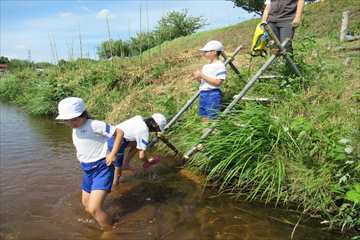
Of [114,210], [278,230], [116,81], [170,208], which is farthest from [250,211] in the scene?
[116,81]

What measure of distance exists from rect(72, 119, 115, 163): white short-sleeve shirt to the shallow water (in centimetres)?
84

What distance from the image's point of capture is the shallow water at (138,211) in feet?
13.2

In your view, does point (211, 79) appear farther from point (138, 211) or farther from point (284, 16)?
point (138, 211)

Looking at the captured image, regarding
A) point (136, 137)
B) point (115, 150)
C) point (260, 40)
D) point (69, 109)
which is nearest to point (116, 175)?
point (136, 137)

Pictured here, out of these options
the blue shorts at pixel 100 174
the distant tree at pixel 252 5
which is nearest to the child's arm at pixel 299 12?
the blue shorts at pixel 100 174

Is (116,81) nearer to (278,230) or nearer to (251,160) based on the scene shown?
(251,160)

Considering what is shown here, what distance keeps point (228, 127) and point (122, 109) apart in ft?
13.6

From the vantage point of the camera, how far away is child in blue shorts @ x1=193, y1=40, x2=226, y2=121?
18.1ft

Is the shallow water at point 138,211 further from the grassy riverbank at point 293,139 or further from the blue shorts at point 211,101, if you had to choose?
the blue shorts at point 211,101

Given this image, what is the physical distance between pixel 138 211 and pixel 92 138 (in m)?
1.18

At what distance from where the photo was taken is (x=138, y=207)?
15.7 ft

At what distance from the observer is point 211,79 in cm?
549

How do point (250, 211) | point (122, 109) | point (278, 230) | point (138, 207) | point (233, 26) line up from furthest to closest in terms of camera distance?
point (233, 26)
point (122, 109)
point (138, 207)
point (250, 211)
point (278, 230)

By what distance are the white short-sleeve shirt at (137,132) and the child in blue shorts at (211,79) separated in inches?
44.5
